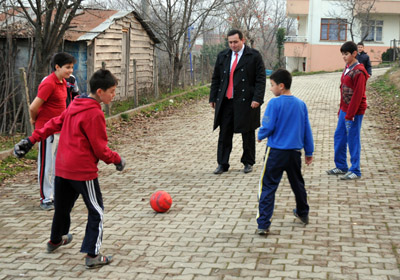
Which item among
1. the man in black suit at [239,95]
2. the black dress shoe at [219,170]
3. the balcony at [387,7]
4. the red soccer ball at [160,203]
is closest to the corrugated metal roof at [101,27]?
the man in black suit at [239,95]

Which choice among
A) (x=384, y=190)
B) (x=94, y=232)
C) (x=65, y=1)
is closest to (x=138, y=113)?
(x=65, y=1)

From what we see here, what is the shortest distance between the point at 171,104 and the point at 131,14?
13.2 ft

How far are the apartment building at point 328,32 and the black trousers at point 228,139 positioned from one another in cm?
3844

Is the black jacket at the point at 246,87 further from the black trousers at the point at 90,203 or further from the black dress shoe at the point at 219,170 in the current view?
the black trousers at the point at 90,203

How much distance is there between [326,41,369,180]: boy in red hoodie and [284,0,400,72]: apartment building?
38617 mm

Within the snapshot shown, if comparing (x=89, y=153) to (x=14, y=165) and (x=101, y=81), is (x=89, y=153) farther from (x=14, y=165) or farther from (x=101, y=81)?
(x=14, y=165)

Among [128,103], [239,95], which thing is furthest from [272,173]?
[128,103]

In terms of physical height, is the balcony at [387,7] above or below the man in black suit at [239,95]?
above

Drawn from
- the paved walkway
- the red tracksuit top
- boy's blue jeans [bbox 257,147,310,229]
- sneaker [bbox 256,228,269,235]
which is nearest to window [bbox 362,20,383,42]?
the paved walkway

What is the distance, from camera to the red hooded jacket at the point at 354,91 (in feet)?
25.5

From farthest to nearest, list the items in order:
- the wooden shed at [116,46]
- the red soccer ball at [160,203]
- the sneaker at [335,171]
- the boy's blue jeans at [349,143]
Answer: the wooden shed at [116,46], the sneaker at [335,171], the boy's blue jeans at [349,143], the red soccer ball at [160,203]

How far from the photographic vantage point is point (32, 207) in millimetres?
7145

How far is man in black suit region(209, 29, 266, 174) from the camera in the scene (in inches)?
334

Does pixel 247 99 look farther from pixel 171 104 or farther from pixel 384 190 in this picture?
pixel 171 104
